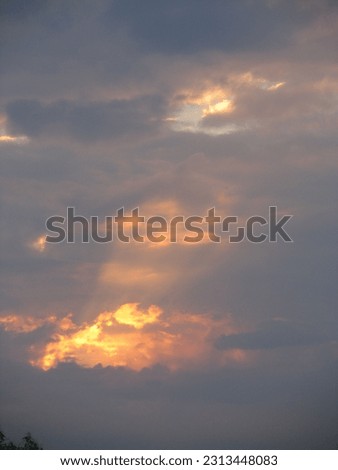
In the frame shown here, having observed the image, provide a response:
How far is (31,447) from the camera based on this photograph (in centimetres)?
6912
